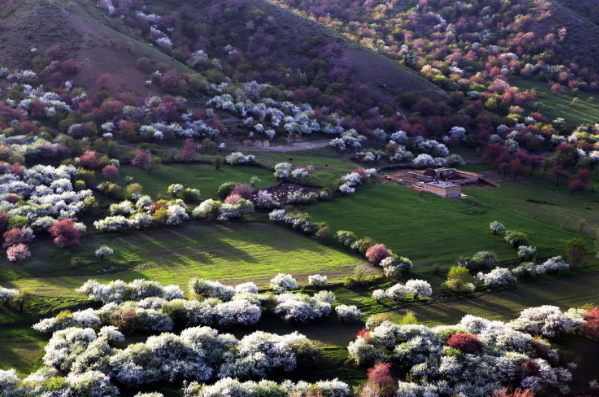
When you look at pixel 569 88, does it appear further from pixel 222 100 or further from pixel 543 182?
pixel 222 100

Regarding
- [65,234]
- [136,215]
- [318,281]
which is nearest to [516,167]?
[318,281]

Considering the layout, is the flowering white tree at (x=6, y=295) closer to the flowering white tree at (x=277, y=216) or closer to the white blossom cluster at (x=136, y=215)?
the white blossom cluster at (x=136, y=215)

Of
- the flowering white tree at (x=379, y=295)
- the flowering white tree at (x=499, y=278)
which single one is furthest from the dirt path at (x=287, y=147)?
the flowering white tree at (x=499, y=278)

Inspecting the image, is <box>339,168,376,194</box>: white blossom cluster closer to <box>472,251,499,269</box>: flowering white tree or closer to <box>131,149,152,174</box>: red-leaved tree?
<box>472,251,499,269</box>: flowering white tree

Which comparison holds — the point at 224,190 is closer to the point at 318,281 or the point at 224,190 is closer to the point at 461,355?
the point at 318,281

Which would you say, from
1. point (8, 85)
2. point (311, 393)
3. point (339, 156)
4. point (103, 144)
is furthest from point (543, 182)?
point (8, 85)

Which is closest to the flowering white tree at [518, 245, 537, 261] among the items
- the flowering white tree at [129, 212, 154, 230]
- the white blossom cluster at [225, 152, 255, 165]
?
the flowering white tree at [129, 212, 154, 230]
